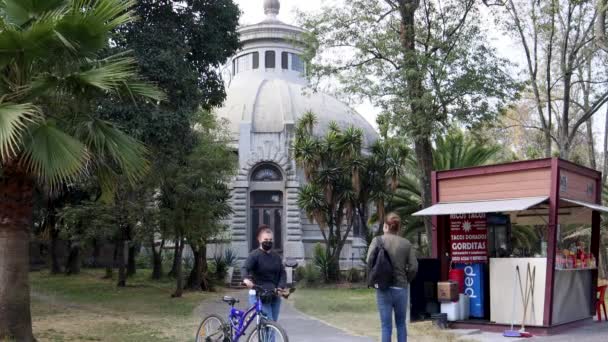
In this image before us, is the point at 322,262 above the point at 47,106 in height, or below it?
below

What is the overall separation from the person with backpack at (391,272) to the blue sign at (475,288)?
14.3 ft

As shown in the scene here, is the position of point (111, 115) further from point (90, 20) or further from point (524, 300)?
point (524, 300)

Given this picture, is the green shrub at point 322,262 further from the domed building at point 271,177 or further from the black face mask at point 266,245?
the black face mask at point 266,245

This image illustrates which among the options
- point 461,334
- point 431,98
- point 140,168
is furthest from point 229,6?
point 461,334

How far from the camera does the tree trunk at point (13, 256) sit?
31.2 ft

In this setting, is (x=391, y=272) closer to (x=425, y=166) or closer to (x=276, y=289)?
(x=276, y=289)

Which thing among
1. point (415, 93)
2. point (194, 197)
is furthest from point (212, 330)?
point (194, 197)

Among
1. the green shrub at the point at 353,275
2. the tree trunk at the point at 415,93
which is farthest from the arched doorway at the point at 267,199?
the tree trunk at the point at 415,93

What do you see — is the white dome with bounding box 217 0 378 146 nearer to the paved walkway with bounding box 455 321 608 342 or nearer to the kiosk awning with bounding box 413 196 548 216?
the kiosk awning with bounding box 413 196 548 216

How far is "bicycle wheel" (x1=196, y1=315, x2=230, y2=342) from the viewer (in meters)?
8.16

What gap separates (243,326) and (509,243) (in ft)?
23.0

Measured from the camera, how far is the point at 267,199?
3759 cm

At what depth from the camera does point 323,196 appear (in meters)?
30.1

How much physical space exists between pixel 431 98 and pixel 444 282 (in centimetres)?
577
